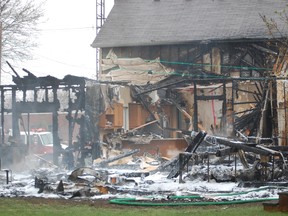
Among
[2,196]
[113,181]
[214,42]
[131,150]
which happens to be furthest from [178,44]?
[2,196]

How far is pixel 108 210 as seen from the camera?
13.8 m

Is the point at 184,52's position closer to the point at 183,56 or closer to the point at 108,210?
the point at 183,56

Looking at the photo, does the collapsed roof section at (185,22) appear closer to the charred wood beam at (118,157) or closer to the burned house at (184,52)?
the burned house at (184,52)

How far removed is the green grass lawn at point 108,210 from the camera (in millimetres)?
13004

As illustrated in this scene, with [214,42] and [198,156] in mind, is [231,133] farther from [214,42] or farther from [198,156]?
[214,42]

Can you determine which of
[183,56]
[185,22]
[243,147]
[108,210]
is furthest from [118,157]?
[185,22]

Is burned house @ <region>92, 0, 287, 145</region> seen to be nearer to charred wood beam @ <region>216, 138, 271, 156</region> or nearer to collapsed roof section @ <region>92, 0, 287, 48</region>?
collapsed roof section @ <region>92, 0, 287, 48</region>

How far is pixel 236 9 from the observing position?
40906 mm

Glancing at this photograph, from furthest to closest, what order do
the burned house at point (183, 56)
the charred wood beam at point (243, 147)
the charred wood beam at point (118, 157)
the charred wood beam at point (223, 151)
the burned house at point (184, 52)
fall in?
the burned house at point (184, 52)
the burned house at point (183, 56)
the charred wood beam at point (118, 157)
the charred wood beam at point (223, 151)
the charred wood beam at point (243, 147)

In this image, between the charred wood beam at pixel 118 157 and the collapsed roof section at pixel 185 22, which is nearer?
the charred wood beam at pixel 118 157

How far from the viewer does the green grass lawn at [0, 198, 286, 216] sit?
42.7 ft

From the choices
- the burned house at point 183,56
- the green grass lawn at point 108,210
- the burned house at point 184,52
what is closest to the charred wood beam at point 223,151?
the green grass lawn at point 108,210

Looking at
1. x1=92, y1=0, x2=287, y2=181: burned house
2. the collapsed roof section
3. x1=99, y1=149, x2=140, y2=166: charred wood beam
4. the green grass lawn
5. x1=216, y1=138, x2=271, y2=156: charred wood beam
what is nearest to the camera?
the green grass lawn

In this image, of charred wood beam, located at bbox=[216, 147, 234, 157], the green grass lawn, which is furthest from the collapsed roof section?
the green grass lawn
